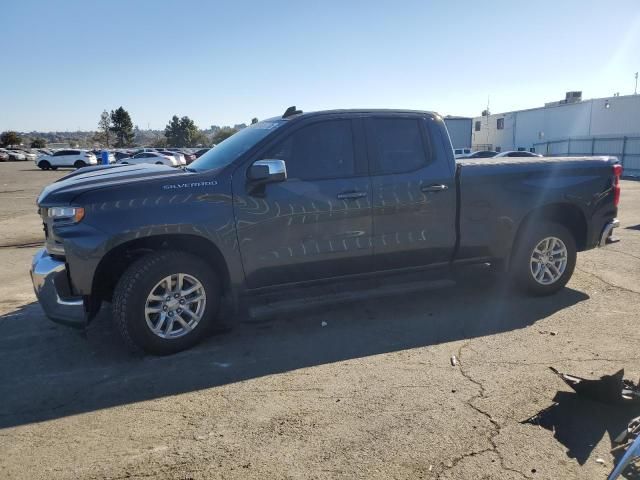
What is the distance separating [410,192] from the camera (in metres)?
4.96

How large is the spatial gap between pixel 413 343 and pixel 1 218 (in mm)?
12381

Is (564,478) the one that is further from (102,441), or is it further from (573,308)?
(573,308)

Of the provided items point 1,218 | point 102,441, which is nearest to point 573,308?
point 102,441

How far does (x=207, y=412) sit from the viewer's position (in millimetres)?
3416

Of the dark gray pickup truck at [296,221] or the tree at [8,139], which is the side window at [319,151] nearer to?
the dark gray pickup truck at [296,221]

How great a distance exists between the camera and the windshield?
15.3 feet

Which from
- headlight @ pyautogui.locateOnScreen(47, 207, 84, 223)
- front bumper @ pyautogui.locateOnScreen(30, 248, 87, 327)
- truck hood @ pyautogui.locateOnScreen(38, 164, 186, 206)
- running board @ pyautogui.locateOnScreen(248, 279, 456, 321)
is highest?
truck hood @ pyautogui.locateOnScreen(38, 164, 186, 206)

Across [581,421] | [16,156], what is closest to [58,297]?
[581,421]

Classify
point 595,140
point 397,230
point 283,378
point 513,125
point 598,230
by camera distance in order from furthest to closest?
1. point 513,125
2. point 595,140
3. point 598,230
4. point 397,230
5. point 283,378

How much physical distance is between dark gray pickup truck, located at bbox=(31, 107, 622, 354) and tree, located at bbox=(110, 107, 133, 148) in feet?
307

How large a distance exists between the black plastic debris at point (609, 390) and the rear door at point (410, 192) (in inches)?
79.2

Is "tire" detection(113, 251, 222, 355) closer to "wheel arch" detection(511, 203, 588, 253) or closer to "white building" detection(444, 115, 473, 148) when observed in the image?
"wheel arch" detection(511, 203, 588, 253)

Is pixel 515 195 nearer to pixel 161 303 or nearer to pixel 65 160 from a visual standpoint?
pixel 161 303

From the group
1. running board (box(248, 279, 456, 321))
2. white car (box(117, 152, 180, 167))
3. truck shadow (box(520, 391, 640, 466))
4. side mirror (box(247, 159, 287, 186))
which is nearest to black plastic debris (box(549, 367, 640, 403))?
truck shadow (box(520, 391, 640, 466))
